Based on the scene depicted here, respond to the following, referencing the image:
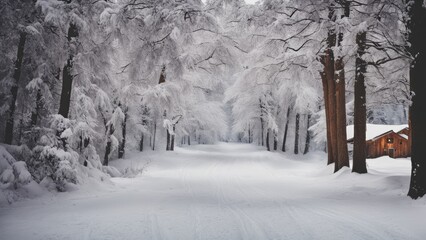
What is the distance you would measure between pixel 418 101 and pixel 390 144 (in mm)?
30201

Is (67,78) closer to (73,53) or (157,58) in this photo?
(73,53)

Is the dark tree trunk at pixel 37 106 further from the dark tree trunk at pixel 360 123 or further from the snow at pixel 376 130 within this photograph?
the snow at pixel 376 130

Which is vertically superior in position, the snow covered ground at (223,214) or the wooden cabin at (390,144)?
the wooden cabin at (390,144)

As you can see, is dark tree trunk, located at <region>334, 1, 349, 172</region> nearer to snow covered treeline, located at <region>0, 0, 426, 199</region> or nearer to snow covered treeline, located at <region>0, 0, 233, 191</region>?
snow covered treeline, located at <region>0, 0, 426, 199</region>

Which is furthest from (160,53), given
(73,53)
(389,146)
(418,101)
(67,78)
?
(389,146)

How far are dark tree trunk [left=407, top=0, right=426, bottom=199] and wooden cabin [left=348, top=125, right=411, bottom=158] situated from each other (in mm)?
28652

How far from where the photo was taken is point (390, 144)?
113 feet

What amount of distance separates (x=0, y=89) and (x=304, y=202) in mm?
11191

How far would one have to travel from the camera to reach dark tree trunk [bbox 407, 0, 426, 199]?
7.89 meters

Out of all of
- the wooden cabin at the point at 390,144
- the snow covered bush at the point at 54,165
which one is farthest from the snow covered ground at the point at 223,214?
the wooden cabin at the point at 390,144

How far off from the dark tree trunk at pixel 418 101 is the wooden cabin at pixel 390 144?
28.7 meters

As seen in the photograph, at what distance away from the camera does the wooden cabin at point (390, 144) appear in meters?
34.4

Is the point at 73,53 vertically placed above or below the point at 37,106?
above

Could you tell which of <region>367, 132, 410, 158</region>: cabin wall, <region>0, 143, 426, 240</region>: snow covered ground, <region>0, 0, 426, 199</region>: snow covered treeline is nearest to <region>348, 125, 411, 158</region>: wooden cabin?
<region>367, 132, 410, 158</region>: cabin wall
